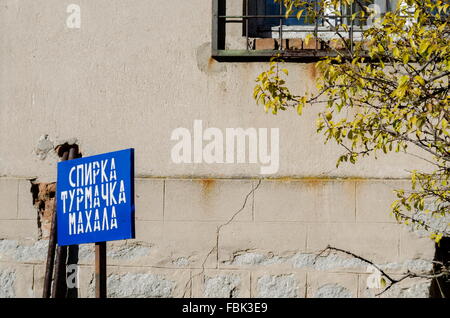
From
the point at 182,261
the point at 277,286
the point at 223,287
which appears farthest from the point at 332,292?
the point at 182,261

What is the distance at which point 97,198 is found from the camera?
5340 mm

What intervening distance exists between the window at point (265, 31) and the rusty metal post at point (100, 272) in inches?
113

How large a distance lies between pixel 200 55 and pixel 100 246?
2.90m

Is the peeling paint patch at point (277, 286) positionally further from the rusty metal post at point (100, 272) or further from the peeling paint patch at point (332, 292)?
the rusty metal post at point (100, 272)

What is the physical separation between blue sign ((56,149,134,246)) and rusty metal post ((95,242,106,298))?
0.06 meters

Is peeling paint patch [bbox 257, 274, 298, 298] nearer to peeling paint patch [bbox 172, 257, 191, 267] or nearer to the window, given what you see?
peeling paint patch [bbox 172, 257, 191, 267]

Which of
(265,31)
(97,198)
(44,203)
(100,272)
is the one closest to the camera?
(100,272)

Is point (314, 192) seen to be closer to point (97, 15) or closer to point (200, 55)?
point (200, 55)

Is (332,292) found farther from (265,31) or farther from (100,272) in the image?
(100,272)

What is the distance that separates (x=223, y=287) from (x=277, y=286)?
1.49ft

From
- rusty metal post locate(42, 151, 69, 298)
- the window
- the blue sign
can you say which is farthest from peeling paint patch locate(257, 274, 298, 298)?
the blue sign

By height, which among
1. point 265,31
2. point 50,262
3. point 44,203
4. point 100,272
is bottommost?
point 50,262

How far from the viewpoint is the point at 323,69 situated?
6004 millimetres
